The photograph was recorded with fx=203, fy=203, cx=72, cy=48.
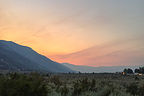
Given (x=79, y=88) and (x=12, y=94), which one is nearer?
(x=12, y=94)

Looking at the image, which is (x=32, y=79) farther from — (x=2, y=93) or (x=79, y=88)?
(x=79, y=88)

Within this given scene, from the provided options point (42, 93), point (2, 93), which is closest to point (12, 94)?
point (2, 93)

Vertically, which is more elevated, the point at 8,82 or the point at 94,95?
the point at 8,82

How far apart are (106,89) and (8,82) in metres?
7.18

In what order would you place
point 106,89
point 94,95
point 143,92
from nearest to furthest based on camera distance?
point 94,95
point 106,89
point 143,92

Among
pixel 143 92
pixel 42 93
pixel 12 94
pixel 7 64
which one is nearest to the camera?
pixel 12 94

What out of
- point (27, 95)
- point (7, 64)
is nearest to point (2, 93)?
point (27, 95)

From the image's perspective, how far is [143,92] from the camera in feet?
52.5

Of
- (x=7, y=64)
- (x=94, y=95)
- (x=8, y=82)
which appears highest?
(x=7, y=64)

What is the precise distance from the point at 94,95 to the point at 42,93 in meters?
4.12

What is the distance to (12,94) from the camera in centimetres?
898

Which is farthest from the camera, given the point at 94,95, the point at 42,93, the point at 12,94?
the point at 94,95

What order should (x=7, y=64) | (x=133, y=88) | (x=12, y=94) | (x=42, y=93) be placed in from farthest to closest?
(x=7, y=64), (x=133, y=88), (x=42, y=93), (x=12, y=94)

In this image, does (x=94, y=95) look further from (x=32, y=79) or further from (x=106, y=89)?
(x=32, y=79)
